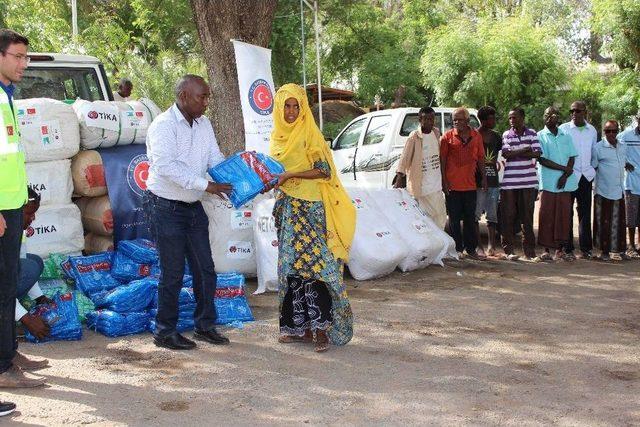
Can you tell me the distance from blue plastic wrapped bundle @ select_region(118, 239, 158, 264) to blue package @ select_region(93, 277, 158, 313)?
665 mm

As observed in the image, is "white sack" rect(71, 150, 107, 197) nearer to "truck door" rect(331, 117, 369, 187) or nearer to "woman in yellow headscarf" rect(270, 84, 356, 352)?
"woman in yellow headscarf" rect(270, 84, 356, 352)

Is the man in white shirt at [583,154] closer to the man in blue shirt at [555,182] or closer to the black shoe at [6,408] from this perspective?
the man in blue shirt at [555,182]

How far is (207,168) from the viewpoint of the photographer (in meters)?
5.48

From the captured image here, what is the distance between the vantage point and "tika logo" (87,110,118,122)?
710 cm

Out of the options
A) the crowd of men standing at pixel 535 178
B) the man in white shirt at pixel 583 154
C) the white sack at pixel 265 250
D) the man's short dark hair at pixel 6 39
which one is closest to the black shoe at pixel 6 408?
the man's short dark hair at pixel 6 39

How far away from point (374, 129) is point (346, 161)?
71cm

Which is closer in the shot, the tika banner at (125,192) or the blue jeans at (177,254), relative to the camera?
the blue jeans at (177,254)

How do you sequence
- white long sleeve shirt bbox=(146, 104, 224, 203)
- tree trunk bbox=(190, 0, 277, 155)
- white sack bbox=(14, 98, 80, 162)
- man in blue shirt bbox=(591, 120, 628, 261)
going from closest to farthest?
white long sleeve shirt bbox=(146, 104, 224, 203), white sack bbox=(14, 98, 80, 162), tree trunk bbox=(190, 0, 277, 155), man in blue shirt bbox=(591, 120, 628, 261)

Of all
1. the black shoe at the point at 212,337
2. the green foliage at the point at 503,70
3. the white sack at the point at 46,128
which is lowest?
the black shoe at the point at 212,337

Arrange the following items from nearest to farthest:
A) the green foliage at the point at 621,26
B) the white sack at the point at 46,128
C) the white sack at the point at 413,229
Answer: the white sack at the point at 46,128, the white sack at the point at 413,229, the green foliage at the point at 621,26

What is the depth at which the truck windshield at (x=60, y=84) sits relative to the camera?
8102mm

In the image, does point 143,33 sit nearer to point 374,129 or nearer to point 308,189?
point 374,129

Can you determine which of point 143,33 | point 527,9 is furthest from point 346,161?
point 527,9

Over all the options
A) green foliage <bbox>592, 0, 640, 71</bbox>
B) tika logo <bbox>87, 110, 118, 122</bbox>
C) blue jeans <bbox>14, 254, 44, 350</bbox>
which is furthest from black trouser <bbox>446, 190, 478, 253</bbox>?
green foliage <bbox>592, 0, 640, 71</bbox>
